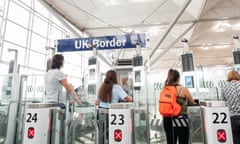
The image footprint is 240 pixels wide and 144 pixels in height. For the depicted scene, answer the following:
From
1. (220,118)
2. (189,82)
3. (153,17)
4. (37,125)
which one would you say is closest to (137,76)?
(189,82)

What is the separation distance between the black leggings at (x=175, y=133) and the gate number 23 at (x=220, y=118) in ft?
1.38

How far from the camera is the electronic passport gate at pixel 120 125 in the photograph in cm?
233

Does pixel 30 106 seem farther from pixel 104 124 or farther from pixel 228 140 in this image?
pixel 228 140

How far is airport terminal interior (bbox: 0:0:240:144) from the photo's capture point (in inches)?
94.3

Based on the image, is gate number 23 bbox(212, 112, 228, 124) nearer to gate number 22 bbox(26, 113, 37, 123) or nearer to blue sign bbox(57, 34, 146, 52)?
gate number 22 bbox(26, 113, 37, 123)

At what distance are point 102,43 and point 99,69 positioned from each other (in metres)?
1.04

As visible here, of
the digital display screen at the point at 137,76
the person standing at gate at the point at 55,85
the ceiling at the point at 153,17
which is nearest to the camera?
the person standing at gate at the point at 55,85

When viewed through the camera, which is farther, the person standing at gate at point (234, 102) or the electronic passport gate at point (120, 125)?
the person standing at gate at point (234, 102)

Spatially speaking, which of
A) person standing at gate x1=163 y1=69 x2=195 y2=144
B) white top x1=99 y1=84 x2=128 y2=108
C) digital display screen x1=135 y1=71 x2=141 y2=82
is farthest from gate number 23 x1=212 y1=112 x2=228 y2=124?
digital display screen x1=135 y1=71 x2=141 y2=82

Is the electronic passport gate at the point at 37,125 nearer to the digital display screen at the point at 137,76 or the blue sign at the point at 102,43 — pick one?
the digital display screen at the point at 137,76

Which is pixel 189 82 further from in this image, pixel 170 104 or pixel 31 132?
pixel 31 132

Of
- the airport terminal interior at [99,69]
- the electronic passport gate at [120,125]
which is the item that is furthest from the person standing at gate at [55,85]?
the electronic passport gate at [120,125]

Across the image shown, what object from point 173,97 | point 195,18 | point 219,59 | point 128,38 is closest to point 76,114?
point 173,97

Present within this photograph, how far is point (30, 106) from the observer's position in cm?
242
